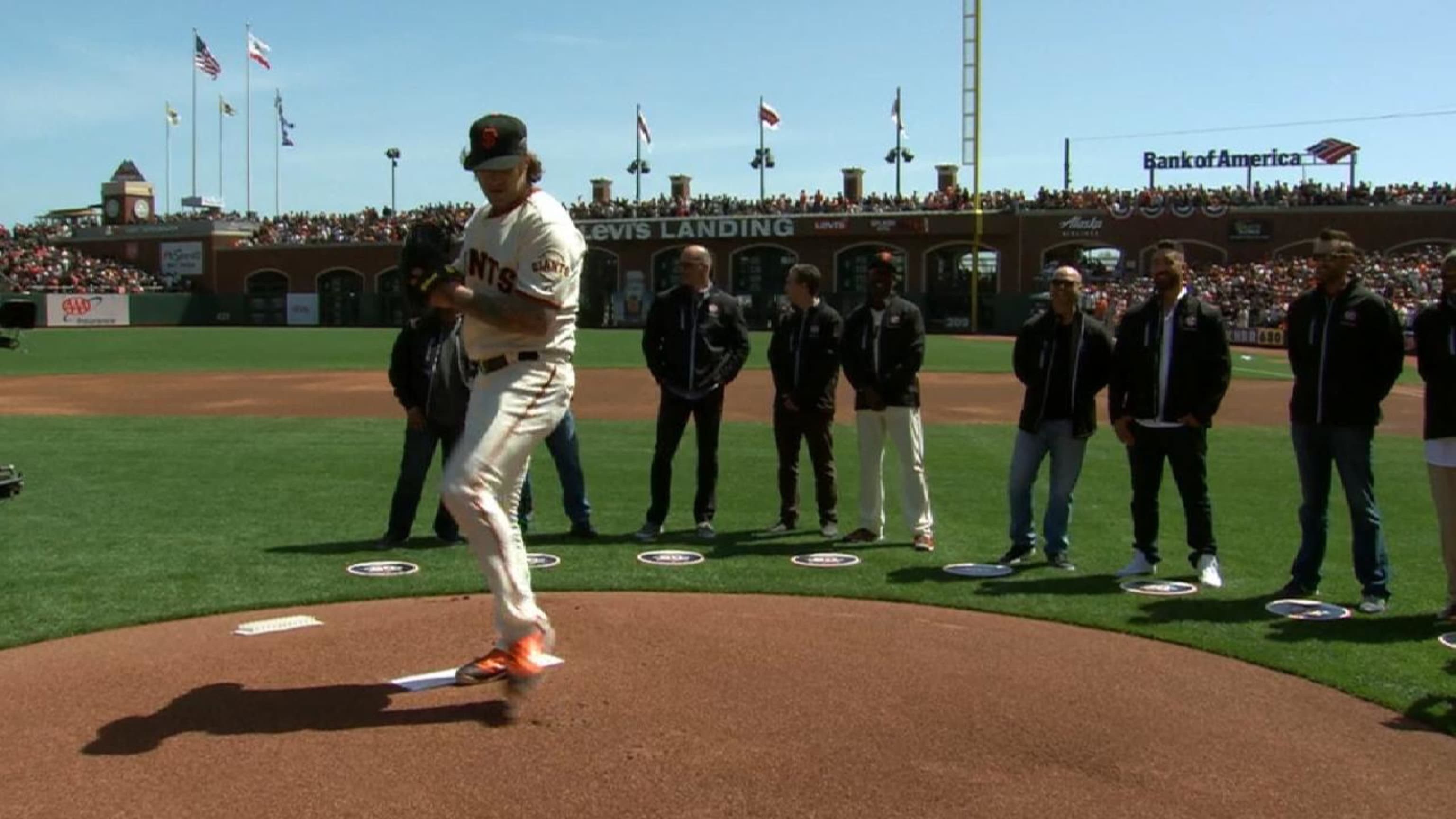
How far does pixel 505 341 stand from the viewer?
5332 mm

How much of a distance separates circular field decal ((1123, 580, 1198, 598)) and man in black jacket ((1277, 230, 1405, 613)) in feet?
1.85

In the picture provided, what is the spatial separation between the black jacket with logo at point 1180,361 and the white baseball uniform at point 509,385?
14.3 ft

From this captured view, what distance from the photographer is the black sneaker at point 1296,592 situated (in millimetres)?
7504

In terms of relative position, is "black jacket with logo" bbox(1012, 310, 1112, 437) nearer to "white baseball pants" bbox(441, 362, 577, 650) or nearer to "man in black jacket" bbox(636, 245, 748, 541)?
"man in black jacket" bbox(636, 245, 748, 541)

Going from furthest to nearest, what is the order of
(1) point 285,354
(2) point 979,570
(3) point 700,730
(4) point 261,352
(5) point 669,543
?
1. (4) point 261,352
2. (1) point 285,354
3. (5) point 669,543
4. (2) point 979,570
5. (3) point 700,730

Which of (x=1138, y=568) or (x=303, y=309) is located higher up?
(x=303, y=309)

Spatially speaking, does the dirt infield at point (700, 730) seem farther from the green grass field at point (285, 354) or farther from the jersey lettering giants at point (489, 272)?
the green grass field at point (285, 354)

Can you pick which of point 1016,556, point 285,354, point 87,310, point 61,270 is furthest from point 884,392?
point 61,270

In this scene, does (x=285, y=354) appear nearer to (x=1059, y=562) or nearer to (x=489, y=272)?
(x=1059, y=562)

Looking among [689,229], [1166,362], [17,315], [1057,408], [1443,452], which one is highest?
[689,229]

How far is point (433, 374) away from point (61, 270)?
68300 mm

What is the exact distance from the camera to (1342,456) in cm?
745

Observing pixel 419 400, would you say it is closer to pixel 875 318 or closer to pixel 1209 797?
pixel 875 318

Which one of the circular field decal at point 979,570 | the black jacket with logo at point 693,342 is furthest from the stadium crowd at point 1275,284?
the circular field decal at point 979,570
